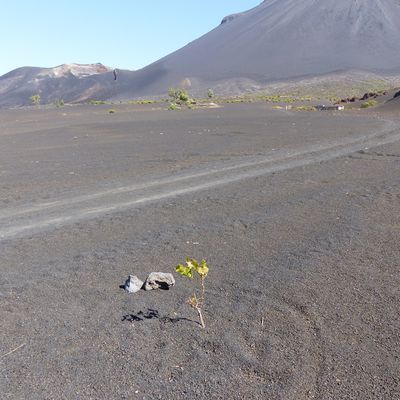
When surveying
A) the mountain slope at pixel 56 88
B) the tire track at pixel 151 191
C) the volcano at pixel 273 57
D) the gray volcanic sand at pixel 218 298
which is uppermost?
the gray volcanic sand at pixel 218 298

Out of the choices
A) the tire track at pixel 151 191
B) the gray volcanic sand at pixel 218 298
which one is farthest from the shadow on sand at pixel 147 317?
the tire track at pixel 151 191

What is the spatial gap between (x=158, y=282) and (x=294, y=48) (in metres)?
A: 169

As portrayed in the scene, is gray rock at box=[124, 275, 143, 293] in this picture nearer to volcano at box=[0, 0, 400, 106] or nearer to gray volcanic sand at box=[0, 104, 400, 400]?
gray volcanic sand at box=[0, 104, 400, 400]

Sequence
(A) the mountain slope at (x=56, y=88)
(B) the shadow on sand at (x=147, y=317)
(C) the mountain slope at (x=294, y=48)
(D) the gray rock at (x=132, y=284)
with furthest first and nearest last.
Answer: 1. (A) the mountain slope at (x=56, y=88)
2. (C) the mountain slope at (x=294, y=48)
3. (D) the gray rock at (x=132, y=284)
4. (B) the shadow on sand at (x=147, y=317)

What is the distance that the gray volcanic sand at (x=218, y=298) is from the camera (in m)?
3.94

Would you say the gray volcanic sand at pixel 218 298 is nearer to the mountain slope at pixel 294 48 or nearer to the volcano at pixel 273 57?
the volcano at pixel 273 57

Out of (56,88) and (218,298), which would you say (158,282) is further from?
(56,88)

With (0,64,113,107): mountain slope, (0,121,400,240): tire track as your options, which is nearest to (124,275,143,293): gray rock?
(0,121,400,240): tire track

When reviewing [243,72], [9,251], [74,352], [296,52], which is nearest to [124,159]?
[9,251]

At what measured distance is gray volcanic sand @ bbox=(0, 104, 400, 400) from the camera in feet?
12.9

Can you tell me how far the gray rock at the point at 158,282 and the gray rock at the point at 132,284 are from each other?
0.08 m

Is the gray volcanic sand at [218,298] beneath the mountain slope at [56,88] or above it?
above

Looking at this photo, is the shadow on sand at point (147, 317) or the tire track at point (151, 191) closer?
the shadow on sand at point (147, 317)

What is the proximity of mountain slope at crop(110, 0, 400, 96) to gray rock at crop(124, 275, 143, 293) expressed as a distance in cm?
13198
